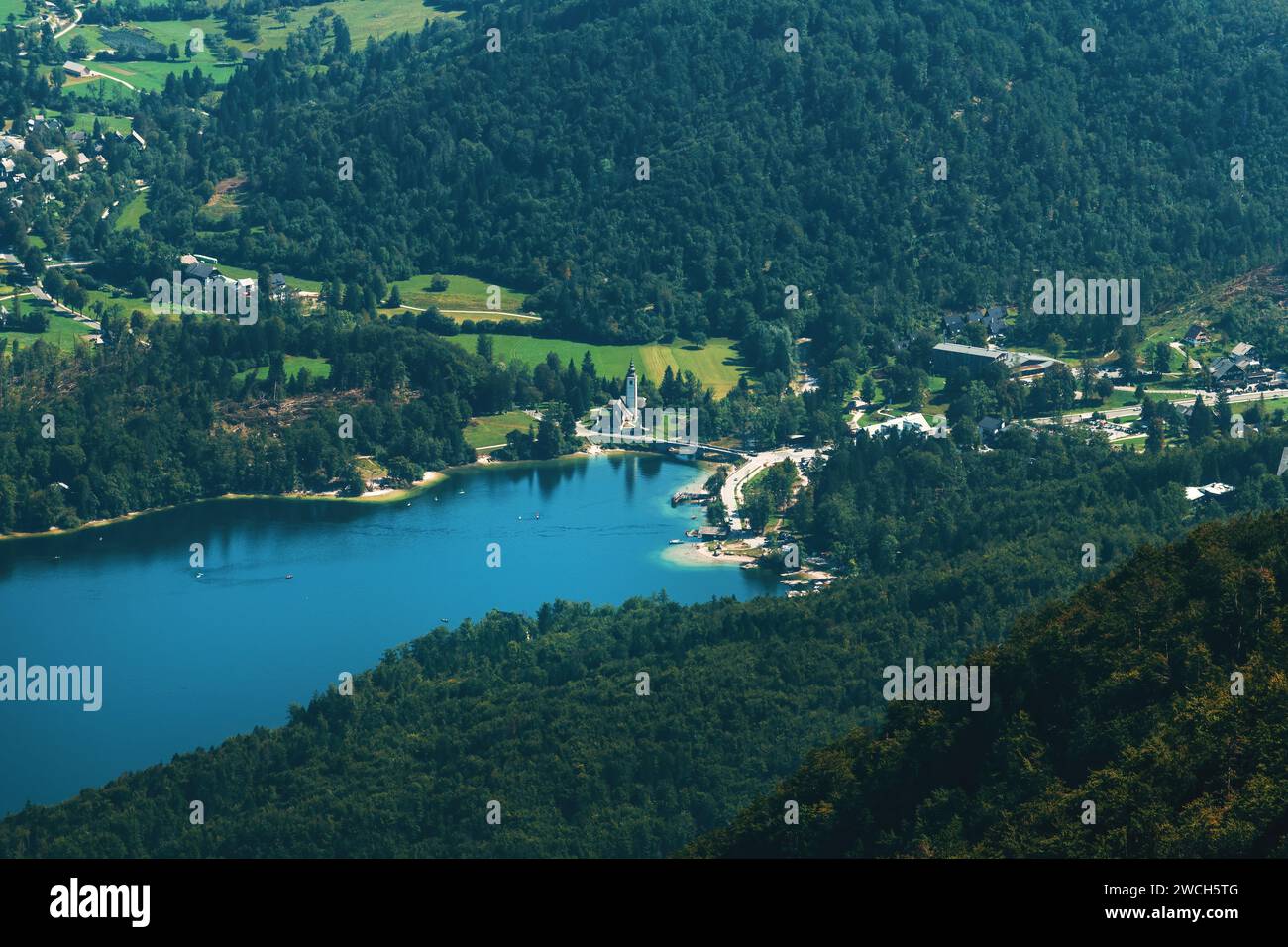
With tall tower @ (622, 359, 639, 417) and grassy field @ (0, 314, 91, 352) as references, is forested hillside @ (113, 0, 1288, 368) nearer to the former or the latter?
tall tower @ (622, 359, 639, 417)

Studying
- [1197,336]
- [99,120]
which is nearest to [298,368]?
[1197,336]

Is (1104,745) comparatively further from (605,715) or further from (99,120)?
(99,120)

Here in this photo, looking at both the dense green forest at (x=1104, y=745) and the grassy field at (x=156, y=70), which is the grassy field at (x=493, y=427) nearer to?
the dense green forest at (x=1104, y=745)

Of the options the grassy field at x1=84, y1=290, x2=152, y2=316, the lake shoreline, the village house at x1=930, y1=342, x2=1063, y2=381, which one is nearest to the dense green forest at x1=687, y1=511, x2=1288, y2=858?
the lake shoreline

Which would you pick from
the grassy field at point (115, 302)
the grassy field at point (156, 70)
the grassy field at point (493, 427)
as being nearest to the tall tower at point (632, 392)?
the grassy field at point (493, 427)

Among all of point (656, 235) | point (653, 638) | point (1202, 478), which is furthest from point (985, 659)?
point (656, 235)

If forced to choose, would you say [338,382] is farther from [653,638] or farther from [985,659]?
[985,659]
